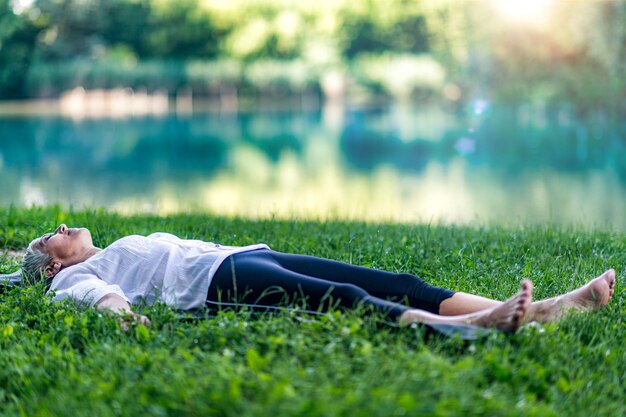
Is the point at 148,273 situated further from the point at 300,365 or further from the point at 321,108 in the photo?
the point at 321,108

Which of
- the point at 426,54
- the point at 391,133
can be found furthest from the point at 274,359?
the point at 426,54

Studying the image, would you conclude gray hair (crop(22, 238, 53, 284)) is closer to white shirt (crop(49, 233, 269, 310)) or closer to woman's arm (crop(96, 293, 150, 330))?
white shirt (crop(49, 233, 269, 310))

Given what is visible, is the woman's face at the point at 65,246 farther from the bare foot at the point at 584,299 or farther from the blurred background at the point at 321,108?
the blurred background at the point at 321,108

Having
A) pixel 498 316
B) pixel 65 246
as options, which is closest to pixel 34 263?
pixel 65 246

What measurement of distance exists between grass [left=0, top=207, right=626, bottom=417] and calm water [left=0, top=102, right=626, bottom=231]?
14.4ft

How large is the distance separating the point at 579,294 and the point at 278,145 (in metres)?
24.7

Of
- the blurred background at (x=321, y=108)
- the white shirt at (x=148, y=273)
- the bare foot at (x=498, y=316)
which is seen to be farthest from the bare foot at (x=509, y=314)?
the blurred background at (x=321, y=108)

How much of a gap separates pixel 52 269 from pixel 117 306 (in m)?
0.65

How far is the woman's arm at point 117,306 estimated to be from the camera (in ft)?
11.7

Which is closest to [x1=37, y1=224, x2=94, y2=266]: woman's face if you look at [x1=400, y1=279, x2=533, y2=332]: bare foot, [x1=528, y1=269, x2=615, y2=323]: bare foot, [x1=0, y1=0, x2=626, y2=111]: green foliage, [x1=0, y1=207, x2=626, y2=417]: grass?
[x1=0, y1=207, x2=626, y2=417]: grass

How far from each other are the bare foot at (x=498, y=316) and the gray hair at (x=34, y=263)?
76.3 inches

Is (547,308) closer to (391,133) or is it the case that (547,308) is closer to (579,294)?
(579,294)

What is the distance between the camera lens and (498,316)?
3242 millimetres

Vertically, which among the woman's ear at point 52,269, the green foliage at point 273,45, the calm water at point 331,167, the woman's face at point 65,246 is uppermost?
the green foliage at point 273,45
